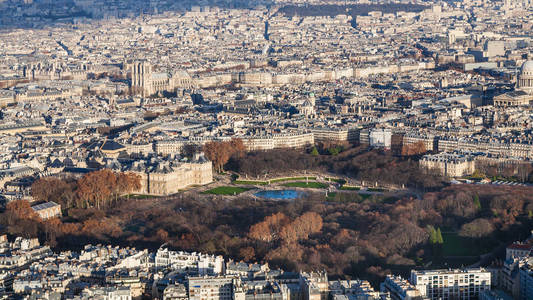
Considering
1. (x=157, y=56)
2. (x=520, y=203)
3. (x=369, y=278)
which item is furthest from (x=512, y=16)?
(x=369, y=278)

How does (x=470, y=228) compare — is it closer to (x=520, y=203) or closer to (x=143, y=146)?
(x=520, y=203)

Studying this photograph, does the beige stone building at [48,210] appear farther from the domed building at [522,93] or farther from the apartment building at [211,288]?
the domed building at [522,93]

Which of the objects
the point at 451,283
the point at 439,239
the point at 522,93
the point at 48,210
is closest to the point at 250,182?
the point at 48,210

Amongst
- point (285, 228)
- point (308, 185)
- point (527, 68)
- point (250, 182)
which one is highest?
point (527, 68)

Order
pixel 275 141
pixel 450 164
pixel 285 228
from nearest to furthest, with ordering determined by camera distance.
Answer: pixel 285 228, pixel 450 164, pixel 275 141

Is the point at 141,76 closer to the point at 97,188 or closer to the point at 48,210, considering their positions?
the point at 97,188

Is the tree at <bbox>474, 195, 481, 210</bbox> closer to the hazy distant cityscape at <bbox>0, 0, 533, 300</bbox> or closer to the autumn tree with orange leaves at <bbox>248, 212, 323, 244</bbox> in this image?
the hazy distant cityscape at <bbox>0, 0, 533, 300</bbox>
